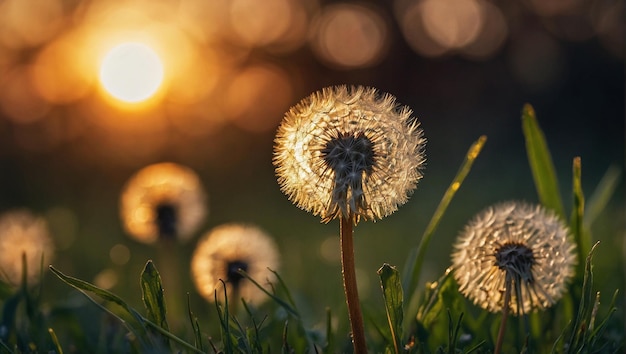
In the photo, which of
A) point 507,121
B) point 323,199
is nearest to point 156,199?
point 323,199

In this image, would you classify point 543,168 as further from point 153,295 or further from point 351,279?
point 153,295

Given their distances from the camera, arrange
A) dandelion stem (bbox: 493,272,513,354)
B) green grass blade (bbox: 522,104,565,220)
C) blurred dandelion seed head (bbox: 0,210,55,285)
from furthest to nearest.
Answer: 1. blurred dandelion seed head (bbox: 0,210,55,285)
2. green grass blade (bbox: 522,104,565,220)
3. dandelion stem (bbox: 493,272,513,354)

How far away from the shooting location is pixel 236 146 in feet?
52.2

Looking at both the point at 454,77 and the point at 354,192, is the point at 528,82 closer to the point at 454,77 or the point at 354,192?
the point at 454,77

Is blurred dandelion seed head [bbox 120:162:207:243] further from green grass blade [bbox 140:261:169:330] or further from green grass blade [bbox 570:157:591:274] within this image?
green grass blade [bbox 570:157:591:274]

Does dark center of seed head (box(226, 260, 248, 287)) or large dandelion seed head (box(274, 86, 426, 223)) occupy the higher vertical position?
large dandelion seed head (box(274, 86, 426, 223))

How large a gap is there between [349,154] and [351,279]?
1.09 ft

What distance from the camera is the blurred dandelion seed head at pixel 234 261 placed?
351cm

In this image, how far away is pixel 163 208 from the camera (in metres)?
4.63

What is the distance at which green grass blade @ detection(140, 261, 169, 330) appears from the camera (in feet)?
7.43

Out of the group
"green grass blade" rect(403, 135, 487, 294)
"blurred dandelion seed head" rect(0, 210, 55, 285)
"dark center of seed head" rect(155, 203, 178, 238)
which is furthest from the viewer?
"dark center of seed head" rect(155, 203, 178, 238)

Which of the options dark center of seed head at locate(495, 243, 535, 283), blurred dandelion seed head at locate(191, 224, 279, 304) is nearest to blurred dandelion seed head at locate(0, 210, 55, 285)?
blurred dandelion seed head at locate(191, 224, 279, 304)

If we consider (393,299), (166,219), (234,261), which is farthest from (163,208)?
(393,299)

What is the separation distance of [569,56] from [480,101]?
212 centimetres
